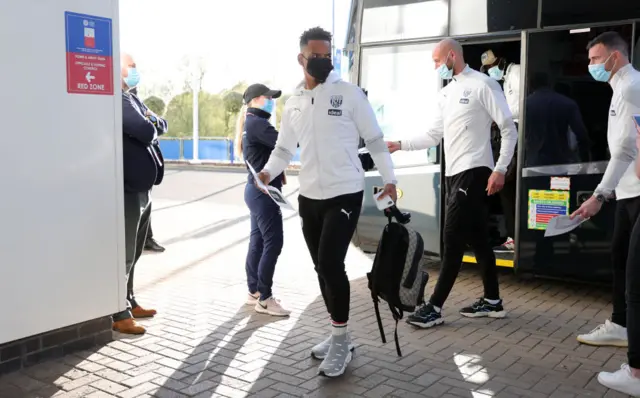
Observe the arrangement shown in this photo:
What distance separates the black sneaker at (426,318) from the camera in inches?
202

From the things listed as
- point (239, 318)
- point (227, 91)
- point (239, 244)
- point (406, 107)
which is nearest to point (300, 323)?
point (239, 318)

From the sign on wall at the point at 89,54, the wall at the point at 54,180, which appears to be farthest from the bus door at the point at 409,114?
the sign on wall at the point at 89,54

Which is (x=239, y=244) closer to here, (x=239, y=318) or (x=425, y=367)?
(x=239, y=318)

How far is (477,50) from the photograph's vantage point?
25.3ft

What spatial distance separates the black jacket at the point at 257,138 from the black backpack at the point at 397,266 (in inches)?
60.6

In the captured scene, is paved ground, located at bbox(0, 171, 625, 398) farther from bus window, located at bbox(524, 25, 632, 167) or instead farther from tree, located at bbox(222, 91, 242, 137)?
tree, located at bbox(222, 91, 242, 137)

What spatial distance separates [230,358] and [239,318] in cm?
101

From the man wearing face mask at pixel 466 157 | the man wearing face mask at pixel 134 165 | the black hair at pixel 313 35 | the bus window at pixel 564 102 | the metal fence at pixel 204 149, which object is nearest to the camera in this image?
the black hair at pixel 313 35

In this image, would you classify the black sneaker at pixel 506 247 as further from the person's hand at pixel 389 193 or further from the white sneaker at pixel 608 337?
the person's hand at pixel 389 193

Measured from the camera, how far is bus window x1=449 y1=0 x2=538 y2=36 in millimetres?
5977

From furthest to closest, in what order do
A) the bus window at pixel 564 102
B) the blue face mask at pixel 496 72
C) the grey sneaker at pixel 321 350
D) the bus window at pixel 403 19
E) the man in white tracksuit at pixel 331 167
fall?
the blue face mask at pixel 496 72
the bus window at pixel 403 19
the bus window at pixel 564 102
the grey sneaker at pixel 321 350
the man in white tracksuit at pixel 331 167

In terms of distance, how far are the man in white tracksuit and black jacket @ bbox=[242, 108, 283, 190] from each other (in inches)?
42.2

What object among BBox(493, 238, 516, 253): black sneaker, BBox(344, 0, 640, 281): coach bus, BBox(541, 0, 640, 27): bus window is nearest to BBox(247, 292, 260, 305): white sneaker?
BBox(344, 0, 640, 281): coach bus

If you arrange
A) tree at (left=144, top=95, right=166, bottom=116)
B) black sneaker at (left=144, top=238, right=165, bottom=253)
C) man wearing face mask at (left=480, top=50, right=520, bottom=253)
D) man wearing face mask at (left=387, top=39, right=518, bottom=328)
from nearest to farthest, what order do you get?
man wearing face mask at (left=387, top=39, right=518, bottom=328)
man wearing face mask at (left=480, top=50, right=520, bottom=253)
black sneaker at (left=144, top=238, right=165, bottom=253)
tree at (left=144, top=95, right=166, bottom=116)
